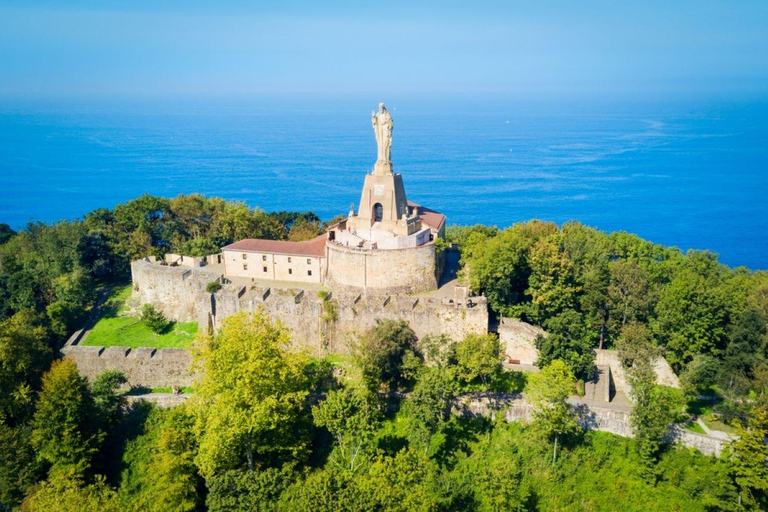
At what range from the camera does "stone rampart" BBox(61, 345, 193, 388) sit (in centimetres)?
3994

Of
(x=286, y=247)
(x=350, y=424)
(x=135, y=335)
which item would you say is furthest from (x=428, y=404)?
(x=135, y=335)

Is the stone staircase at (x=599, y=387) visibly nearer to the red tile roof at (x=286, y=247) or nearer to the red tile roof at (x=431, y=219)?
the red tile roof at (x=431, y=219)

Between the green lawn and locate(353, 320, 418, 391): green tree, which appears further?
the green lawn

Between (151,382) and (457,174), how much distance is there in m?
101

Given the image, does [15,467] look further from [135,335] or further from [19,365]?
[135,335]

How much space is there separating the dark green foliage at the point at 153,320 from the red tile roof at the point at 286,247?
728 cm

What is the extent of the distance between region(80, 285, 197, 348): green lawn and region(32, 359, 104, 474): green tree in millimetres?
9106

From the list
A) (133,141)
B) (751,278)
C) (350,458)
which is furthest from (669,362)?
(133,141)

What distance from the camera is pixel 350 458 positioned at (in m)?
31.4

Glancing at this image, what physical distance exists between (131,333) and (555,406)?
104 ft

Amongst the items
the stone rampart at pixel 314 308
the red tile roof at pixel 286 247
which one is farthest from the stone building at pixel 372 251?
the stone rampart at pixel 314 308

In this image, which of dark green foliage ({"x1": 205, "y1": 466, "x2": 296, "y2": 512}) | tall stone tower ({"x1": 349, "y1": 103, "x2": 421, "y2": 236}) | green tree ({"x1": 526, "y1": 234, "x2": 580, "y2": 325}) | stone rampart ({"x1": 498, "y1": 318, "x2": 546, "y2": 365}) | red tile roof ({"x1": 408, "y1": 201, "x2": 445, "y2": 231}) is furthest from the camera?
red tile roof ({"x1": 408, "y1": 201, "x2": 445, "y2": 231})

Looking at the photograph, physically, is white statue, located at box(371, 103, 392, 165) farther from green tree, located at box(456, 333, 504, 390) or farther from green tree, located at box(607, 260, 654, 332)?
green tree, located at box(607, 260, 654, 332)

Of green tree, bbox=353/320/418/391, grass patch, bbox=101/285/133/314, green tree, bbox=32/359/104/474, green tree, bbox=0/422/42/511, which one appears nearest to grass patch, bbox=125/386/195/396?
green tree, bbox=32/359/104/474
